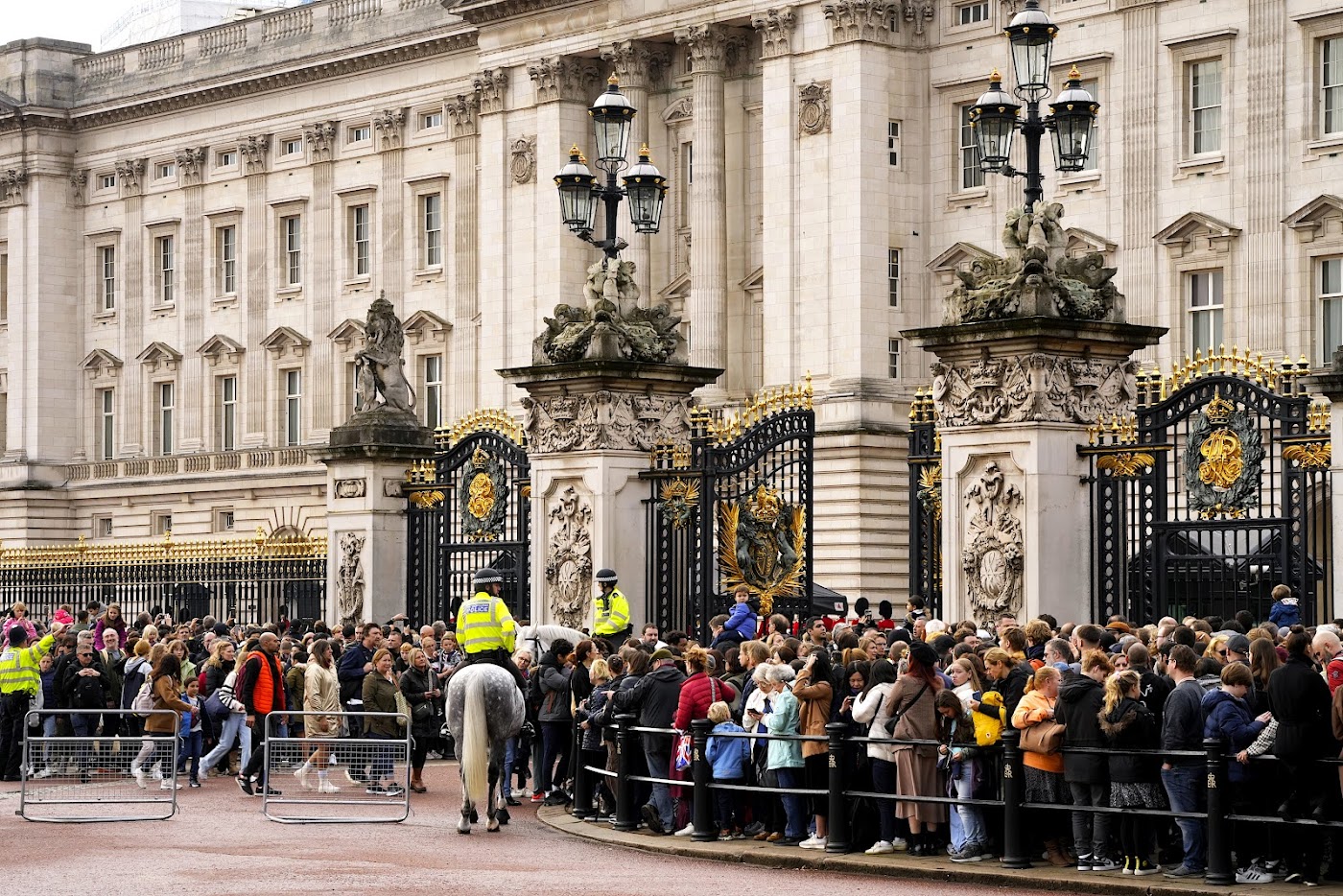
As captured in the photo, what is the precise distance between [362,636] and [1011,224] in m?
7.65

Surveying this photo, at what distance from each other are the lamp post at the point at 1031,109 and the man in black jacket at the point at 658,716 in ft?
18.1

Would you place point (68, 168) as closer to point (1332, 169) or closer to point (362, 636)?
point (1332, 169)

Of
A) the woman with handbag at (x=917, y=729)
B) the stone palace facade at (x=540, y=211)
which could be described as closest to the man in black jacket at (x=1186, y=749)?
the woman with handbag at (x=917, y=729)

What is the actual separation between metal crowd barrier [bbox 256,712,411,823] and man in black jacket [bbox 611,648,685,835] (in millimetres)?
2193

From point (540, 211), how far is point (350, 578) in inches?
1346

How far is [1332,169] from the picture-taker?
163ft

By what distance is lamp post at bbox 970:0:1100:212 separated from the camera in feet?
74.6

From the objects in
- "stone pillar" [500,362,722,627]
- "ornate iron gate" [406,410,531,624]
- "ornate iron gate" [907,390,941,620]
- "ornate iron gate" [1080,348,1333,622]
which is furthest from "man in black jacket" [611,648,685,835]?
"ornate iron gate" [406,410,531,624]

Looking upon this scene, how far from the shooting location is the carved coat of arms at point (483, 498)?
28.6 metres

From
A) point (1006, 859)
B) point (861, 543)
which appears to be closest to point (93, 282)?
point (861, 543)

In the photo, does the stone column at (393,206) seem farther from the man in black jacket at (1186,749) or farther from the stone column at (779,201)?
the man in black jacket at (1186,749)

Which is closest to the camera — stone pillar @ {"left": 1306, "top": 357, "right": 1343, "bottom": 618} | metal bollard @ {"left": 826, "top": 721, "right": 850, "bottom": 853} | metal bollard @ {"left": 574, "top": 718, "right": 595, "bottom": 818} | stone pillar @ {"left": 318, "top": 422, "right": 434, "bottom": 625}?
metal bollard @ {"left": 826, "top": 721, "right": 850, "bottom": 853}

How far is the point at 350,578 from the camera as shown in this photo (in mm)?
30375

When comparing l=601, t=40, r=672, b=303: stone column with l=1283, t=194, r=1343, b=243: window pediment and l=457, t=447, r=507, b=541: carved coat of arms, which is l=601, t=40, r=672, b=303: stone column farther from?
l=457, t=447, r=507, b=541: carved coat of arms
